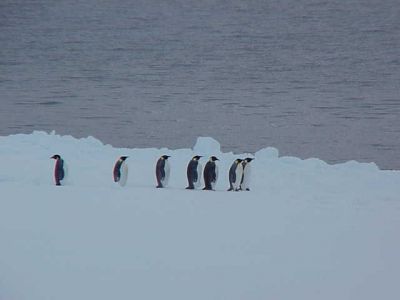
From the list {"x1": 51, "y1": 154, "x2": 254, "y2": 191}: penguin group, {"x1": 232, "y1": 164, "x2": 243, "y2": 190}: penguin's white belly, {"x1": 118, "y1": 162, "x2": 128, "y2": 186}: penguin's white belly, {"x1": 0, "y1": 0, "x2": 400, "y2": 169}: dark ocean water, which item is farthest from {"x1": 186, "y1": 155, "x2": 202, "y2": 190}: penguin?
{"x1": 0, "y1": 0, "x2": 400, "y2": 169}: dark ocean water

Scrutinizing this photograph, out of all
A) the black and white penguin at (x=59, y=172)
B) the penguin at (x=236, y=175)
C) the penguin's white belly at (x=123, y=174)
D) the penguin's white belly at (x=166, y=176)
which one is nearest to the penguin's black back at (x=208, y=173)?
the penguin at (x=236, y=175)

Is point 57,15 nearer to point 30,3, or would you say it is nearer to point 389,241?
point 30,3

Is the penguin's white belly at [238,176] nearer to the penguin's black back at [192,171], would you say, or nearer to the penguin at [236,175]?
the penguin at [236,175]

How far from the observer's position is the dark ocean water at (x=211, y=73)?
212 inches

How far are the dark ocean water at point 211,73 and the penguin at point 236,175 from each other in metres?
0.65

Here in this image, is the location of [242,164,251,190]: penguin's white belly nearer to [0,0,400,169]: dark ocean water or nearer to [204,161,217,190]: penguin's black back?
[204,161,217,190]: penguin's black back

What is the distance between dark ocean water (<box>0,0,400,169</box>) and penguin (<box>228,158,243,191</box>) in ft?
2.12

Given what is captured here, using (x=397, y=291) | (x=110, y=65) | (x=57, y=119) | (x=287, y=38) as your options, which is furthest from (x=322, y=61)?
(x=397, y=291)

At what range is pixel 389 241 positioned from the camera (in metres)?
3.63

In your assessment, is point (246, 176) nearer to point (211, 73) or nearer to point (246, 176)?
point (246, 176)

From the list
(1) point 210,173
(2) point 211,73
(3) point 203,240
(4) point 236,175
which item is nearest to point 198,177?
(1) point 210,173

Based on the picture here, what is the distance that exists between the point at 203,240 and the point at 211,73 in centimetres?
239

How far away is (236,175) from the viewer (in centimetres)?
502

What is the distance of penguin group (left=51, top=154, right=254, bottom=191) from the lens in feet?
16.4
